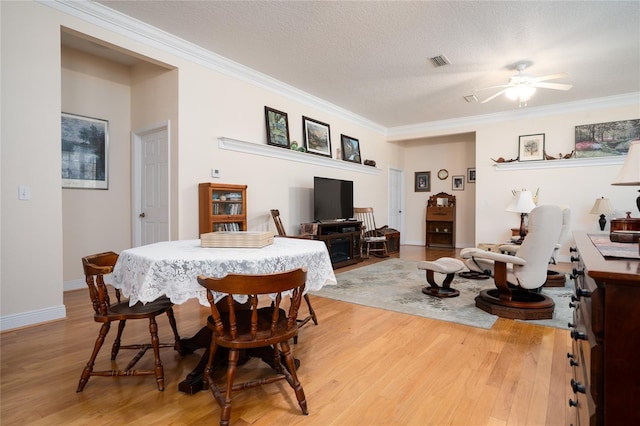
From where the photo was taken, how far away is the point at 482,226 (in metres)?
7.15

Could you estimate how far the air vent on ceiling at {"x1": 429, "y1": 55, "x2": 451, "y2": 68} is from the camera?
170 inches

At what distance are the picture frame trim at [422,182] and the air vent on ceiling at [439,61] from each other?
469cm

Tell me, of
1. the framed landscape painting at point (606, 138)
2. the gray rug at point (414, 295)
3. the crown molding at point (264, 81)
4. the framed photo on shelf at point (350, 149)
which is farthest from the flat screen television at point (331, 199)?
the framed landscape painting at point (606, 138)

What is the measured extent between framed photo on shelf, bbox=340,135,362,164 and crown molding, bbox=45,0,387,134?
1229 mm

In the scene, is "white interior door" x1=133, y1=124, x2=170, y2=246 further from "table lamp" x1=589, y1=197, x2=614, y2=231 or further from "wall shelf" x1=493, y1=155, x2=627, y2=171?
"table lamp" x1=589, y1=197, x2=614, y2=231

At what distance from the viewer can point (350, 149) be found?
6988mm

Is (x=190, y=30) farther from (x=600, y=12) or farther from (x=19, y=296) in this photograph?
(x=600, y=12)

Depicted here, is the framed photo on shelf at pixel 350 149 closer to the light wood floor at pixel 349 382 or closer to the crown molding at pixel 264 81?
the crown molding at pixel 264 81

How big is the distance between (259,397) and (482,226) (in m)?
6.58

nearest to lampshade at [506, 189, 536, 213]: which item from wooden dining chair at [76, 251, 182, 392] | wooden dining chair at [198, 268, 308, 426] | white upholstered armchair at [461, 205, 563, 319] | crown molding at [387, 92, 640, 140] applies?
white upholstered armchair at [461, 205, 563, 319]

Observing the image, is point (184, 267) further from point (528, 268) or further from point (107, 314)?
point (528, 268)

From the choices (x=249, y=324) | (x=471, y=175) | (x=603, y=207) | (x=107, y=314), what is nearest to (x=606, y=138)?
(x=603, y=207)

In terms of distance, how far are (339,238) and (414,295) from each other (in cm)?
211

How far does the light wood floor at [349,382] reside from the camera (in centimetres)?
167
